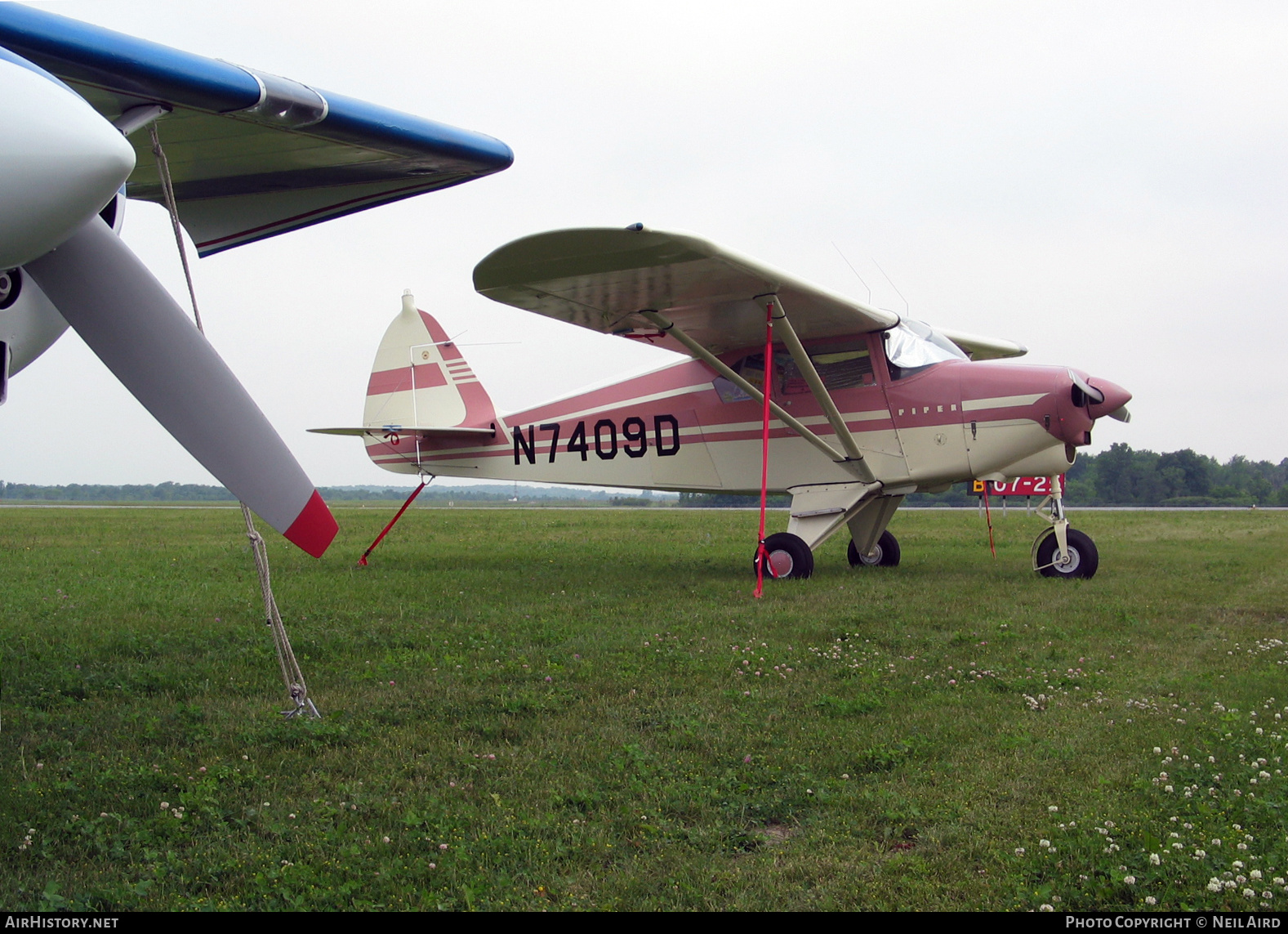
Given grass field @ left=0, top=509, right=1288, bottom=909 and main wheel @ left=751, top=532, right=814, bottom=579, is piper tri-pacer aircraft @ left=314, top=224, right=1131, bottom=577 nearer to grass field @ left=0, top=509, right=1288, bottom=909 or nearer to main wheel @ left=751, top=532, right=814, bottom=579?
main wheel @ left=751, top=532, right=814, bottom=579

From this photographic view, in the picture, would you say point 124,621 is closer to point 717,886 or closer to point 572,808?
point 572,808

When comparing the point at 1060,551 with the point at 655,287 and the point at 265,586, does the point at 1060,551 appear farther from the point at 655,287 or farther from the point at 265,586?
the point at 265,586

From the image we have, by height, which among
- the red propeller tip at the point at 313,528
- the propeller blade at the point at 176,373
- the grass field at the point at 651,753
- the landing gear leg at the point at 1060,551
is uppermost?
the propeller blade at the point at 176,373

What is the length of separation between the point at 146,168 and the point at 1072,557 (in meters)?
10.4

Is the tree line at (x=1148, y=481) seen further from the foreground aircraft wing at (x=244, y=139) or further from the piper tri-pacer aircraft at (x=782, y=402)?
the foreground aircraft wing at (x=244, y=139)

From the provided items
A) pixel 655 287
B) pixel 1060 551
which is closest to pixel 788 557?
pixel 1060 551

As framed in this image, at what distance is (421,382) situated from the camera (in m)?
15.1

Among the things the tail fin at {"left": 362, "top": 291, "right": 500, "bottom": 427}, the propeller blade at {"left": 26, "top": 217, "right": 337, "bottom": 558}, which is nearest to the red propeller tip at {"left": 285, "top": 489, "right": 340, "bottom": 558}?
the propeller blade at {"left": 26, "top": 217, "right": 337, "bottom": 558}

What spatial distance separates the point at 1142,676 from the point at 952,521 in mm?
20987

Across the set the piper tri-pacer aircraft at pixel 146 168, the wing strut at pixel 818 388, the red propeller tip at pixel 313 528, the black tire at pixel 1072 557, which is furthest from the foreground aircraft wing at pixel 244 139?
the black tire at pixel 1072 557

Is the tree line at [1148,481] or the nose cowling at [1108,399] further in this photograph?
the tree line at [1148,481]

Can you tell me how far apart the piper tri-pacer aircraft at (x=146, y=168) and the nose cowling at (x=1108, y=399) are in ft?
25.8

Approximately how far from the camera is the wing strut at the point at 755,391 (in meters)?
10.3

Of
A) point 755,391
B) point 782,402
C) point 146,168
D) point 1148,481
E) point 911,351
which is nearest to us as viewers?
point 146,168
